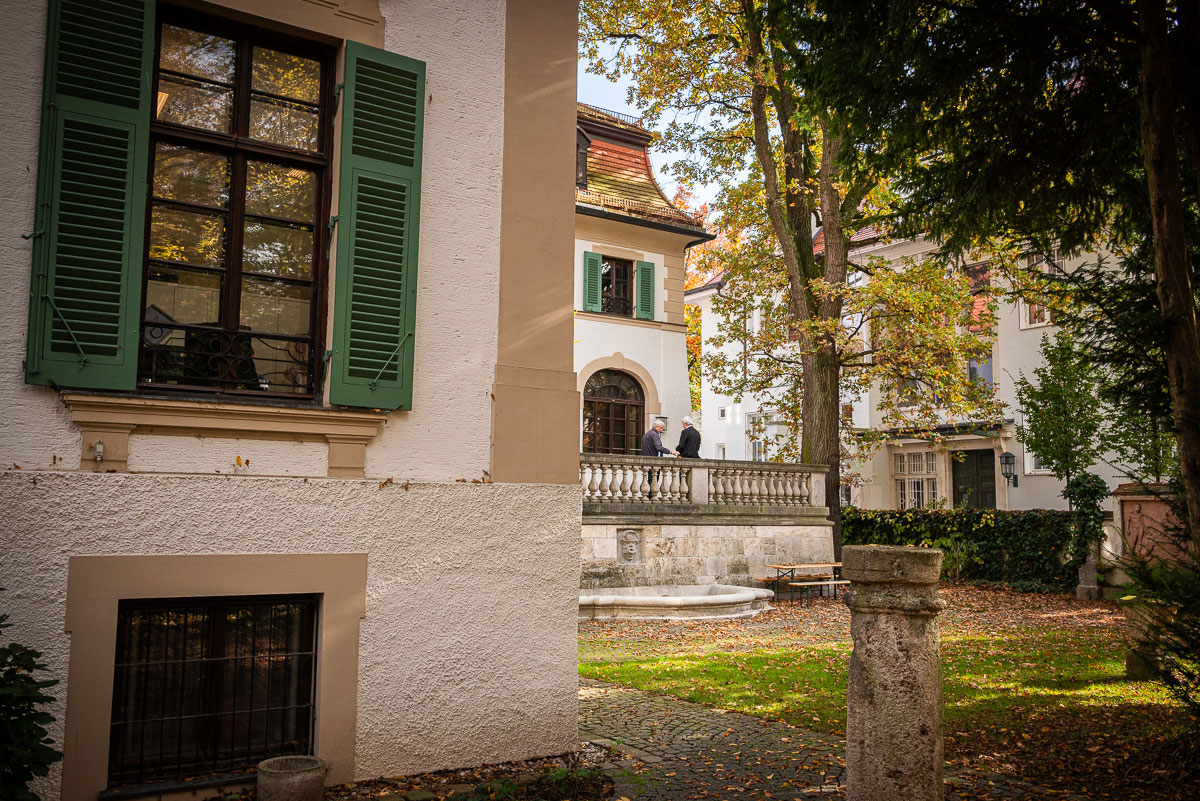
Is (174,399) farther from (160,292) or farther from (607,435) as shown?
(607,435)

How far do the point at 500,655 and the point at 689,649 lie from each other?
597 cm

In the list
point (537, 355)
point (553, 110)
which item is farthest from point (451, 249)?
point (553, 110)

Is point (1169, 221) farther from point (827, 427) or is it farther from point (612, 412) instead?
point (612, 412)

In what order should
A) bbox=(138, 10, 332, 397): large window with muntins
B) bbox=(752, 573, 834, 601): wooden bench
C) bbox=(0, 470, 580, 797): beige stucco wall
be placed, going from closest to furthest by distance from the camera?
bbox=(0, 470, 580, 797): beige stucco wall < bbox=(138, 10, 332, 397): large window with muntins < bbox=(752, 573, 834, 601): wooden bench

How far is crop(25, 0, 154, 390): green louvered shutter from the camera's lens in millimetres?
4410

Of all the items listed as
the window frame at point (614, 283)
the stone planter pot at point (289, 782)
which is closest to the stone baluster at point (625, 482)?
the window frame at point (614, 283)

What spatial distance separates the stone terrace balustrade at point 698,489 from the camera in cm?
1534

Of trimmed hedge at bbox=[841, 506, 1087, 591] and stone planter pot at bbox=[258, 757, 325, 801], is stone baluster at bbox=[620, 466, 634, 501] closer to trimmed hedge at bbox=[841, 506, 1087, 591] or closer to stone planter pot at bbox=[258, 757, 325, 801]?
trimmed hedge at bbox=[841, 506, 1087, 591]

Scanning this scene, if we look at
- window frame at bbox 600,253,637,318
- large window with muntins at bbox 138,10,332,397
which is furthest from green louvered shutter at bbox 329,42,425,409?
window frame at bbox 600,253,637,318

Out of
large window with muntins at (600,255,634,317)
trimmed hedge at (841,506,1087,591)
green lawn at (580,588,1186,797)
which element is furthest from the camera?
large window with muntins at (600,255,634,317)

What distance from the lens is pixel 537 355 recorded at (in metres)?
5.91

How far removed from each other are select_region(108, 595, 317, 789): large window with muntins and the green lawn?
4.02 metres

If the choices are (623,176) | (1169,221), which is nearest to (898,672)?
(1169,221)

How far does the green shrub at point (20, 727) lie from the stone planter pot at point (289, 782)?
964 mm
